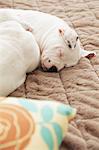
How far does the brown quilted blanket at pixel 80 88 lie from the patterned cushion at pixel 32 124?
0.13 m

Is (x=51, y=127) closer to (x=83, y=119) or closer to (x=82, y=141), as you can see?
(x=82, y=141)

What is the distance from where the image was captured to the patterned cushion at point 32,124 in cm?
72

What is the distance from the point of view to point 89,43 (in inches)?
60.7

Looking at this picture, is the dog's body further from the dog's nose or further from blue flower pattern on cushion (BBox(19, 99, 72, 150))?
blue flower pattern on cushion (BBox(19, 99, 72, 150))

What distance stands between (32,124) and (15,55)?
1.53 ft

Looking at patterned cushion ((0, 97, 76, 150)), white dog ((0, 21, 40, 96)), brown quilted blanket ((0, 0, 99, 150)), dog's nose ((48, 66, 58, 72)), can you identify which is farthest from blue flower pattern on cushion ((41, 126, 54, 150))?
dog's nose ((48, 66, 58, 72))

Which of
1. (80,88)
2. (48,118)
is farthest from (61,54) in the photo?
(48,118)

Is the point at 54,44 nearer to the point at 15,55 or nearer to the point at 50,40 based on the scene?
the point at 50,40

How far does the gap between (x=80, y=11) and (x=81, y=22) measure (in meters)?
0.18

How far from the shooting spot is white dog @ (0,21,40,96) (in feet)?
3.65

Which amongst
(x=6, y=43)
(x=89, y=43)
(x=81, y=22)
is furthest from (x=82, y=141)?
(x=81, y=22)

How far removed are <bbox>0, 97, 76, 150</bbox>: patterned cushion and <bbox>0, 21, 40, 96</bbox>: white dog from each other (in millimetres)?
297

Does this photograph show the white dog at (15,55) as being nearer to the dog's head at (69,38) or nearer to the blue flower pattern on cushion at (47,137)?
the dog's head at (69,38)

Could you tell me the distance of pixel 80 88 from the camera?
3.93 ft
